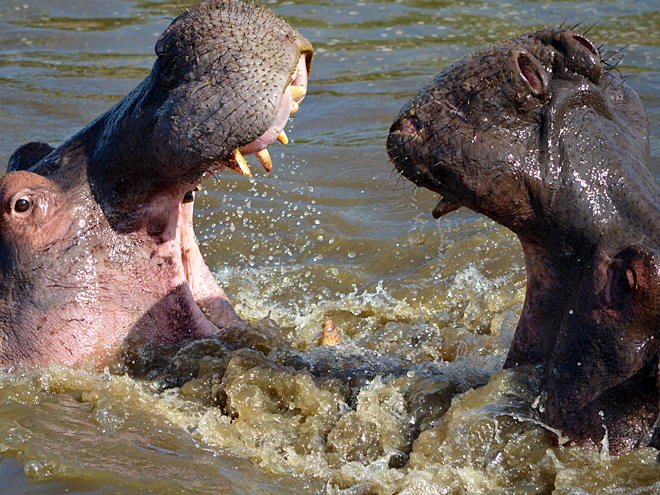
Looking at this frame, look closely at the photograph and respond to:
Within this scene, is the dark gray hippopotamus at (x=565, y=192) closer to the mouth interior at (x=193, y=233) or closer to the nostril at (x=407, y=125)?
the nostril at (x=407, y=125)

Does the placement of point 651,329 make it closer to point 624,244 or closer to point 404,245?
point 624,244

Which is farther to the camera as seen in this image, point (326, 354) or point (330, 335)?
point (330, 335)

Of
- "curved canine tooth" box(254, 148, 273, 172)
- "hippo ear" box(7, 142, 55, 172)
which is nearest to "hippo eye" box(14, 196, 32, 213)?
"hippo ear" box(7, 142, 55, 172)

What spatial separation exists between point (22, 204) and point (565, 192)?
8.37 feet

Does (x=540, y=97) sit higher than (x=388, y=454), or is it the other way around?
(x=540, y=97)

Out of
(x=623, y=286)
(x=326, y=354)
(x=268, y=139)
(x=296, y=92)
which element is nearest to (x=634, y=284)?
(x=623, y=286)

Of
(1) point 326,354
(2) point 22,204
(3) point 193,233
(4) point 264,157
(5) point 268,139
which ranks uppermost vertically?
(5) point 268,139

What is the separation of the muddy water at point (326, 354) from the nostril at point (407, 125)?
272mm

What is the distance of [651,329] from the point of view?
2.97 m

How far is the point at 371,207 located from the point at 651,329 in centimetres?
495

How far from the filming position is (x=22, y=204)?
13.3 ft

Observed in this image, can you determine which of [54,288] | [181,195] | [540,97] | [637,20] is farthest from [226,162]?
[637,20]

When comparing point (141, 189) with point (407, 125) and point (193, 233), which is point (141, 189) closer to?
point (193, 233)

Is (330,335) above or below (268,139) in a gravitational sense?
below
